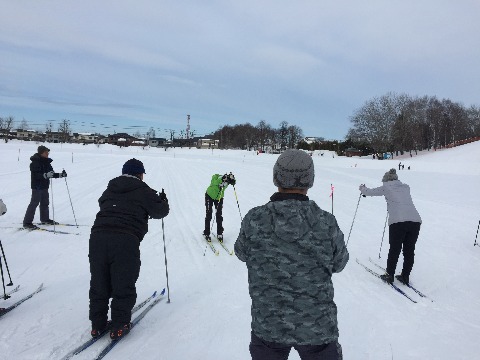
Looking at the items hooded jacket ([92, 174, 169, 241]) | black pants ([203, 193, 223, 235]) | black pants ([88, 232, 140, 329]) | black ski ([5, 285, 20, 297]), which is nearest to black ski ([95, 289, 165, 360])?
black pants ([88, 232, 140, 329])

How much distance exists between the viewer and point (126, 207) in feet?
12.3

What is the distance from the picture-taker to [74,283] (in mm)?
5457

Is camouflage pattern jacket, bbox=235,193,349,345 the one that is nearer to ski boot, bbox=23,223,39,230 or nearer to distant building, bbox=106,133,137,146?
ski boot, bbox=23,223,39,230

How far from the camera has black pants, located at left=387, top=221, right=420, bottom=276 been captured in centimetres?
569

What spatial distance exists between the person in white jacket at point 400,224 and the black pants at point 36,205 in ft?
25.9

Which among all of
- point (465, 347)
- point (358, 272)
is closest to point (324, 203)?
point (358, 272)

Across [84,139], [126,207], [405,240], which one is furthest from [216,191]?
[84,139]

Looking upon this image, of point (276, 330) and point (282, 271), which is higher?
point (282, 271)

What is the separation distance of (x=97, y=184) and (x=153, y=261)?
12.3m

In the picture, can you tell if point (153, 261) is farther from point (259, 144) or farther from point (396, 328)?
point (259, 144)

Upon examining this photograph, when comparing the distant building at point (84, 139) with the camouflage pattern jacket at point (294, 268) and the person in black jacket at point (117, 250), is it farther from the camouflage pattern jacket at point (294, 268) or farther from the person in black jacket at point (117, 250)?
the camouflage pattern jacket at point (294, 268)

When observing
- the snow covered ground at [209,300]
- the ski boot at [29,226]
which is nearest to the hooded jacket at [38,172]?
the ski boot at [29,226]

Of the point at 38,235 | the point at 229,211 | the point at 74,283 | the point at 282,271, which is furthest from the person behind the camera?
the point at 229,211

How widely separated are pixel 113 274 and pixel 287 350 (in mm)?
2097
